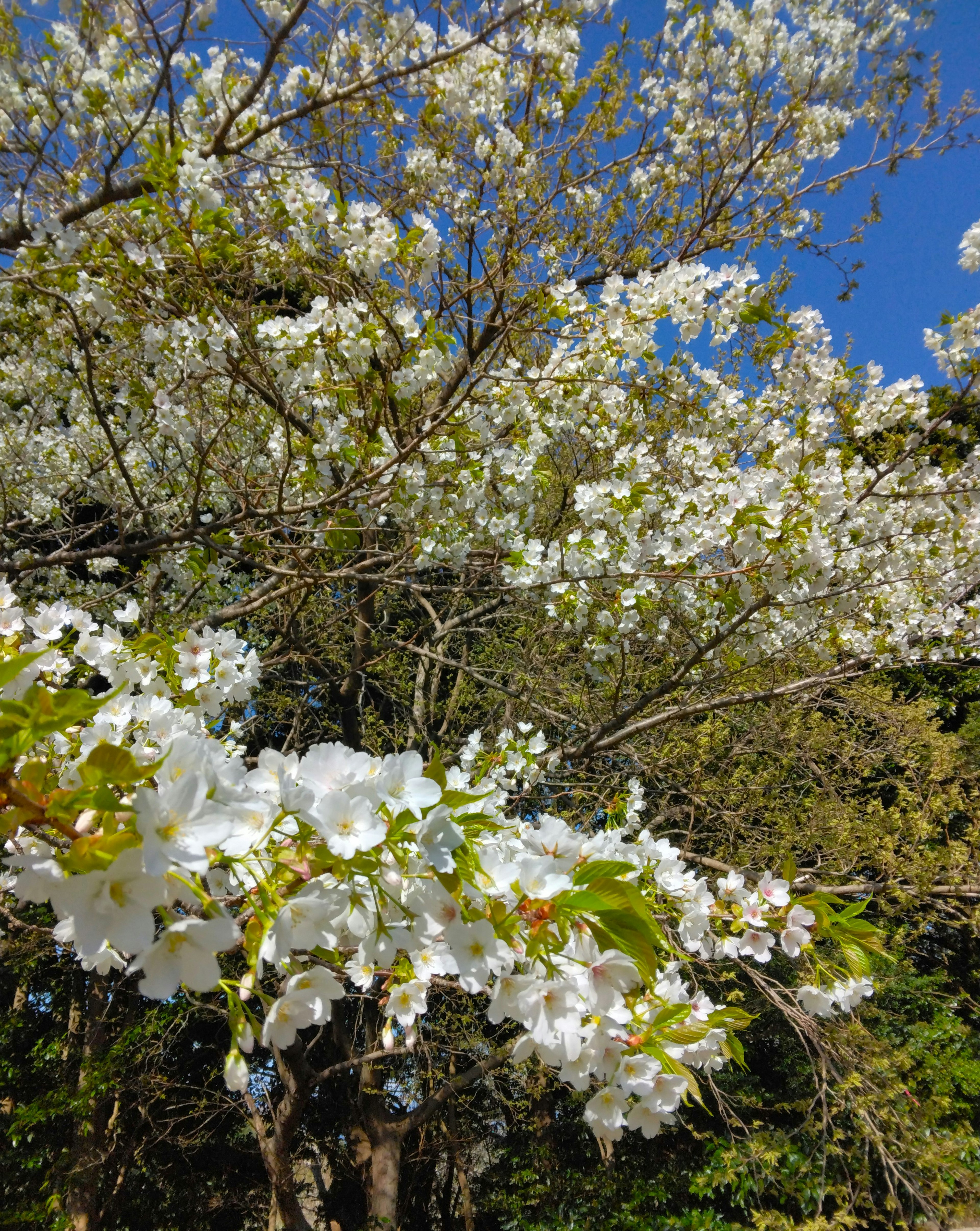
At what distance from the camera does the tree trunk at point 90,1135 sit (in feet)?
13.6

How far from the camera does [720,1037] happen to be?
1.36 meters

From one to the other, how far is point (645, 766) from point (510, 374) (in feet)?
7.49

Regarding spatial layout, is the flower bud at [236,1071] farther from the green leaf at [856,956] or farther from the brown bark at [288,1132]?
the brown bark at [288,1132]

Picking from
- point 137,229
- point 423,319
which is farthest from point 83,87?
point 423,319

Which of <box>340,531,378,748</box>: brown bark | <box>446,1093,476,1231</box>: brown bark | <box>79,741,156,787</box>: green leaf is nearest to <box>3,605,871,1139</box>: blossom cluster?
<box>79,741,156,787</box>: green leaf

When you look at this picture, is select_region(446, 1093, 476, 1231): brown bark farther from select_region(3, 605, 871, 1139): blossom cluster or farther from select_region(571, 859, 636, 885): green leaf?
select_region(571, 859, 636, 885): green leaf

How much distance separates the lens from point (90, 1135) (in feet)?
14.5

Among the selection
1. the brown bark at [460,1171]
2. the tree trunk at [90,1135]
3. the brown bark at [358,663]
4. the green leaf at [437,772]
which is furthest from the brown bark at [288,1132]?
the green leaf at [437,772]

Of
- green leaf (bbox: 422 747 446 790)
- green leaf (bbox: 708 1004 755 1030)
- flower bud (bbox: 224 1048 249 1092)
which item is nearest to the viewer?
flower bud (bbox: 224 1048 249 1092)

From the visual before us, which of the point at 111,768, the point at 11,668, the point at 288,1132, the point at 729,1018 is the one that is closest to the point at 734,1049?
the point at 729,1018

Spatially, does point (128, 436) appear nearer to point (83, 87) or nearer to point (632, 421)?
point (83, 87)

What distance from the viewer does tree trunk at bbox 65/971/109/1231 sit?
13.6ft

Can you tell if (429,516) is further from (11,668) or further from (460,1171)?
(460,1171)

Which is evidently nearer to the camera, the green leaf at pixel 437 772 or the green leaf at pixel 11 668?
the green leaf at pixel 11 668
